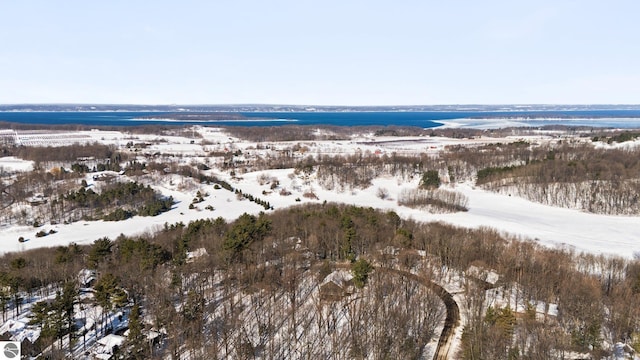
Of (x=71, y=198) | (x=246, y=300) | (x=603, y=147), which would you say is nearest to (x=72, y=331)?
(x=246, y=300)

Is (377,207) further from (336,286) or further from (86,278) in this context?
(86,278)

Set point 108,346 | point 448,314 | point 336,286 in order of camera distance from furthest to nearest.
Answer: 1. point 336,286
2. point 448,314
3. point 108,346

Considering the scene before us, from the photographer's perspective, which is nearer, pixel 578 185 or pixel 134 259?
pixel 134 259

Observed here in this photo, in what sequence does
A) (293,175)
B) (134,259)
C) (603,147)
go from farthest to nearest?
(603,147) → (293,175) → (134,259)

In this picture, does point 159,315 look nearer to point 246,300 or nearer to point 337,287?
point 246,300

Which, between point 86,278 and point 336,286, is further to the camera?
point 86,278

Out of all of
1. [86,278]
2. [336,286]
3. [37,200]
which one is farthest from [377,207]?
[37,200]

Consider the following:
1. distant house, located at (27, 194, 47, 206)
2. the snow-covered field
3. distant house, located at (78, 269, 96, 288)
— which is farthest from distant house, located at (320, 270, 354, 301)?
distant house, located at (27, 194, 47, 206)

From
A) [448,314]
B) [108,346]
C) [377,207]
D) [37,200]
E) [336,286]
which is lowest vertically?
[448,314]

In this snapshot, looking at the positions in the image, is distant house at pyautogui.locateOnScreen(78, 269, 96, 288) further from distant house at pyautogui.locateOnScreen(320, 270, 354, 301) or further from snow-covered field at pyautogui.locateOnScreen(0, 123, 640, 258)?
distant house at pyautogui.locateOnScreen(320, 270, 354, 301)
